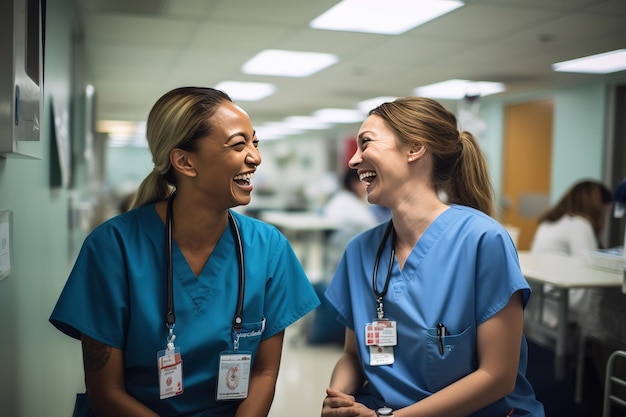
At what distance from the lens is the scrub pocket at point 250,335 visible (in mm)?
1262

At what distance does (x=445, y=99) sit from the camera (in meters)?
6.20

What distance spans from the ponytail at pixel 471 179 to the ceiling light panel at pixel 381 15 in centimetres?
151

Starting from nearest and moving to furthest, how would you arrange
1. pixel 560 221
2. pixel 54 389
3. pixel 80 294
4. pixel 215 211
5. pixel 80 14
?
pixel 80 294, pixel 215 211, pixel 54 389, pixel 80 14, pixel 560 221

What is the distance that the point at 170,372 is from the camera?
118 cm

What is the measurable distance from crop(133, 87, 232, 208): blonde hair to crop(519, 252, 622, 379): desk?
6.15 ft

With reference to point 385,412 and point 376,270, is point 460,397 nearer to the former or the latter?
point 385,412

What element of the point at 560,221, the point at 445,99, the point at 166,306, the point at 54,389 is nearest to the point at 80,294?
the point at 166,306

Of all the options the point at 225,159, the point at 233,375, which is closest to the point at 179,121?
the point at 225,159

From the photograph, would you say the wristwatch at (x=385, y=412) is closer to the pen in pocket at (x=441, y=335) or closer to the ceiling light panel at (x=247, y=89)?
the pen in pocket at (x=441, y=335)

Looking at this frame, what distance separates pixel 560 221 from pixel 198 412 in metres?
2.91

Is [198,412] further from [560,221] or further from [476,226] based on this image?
[560,221]

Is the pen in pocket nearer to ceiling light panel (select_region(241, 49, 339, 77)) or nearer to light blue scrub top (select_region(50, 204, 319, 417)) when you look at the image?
light blue scrub top (select_region(50, 204, 319, 417))

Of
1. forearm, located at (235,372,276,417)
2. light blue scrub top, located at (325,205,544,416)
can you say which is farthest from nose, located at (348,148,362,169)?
forearm, located at (235,372,276,417)

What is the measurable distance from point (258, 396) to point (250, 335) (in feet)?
0.51
